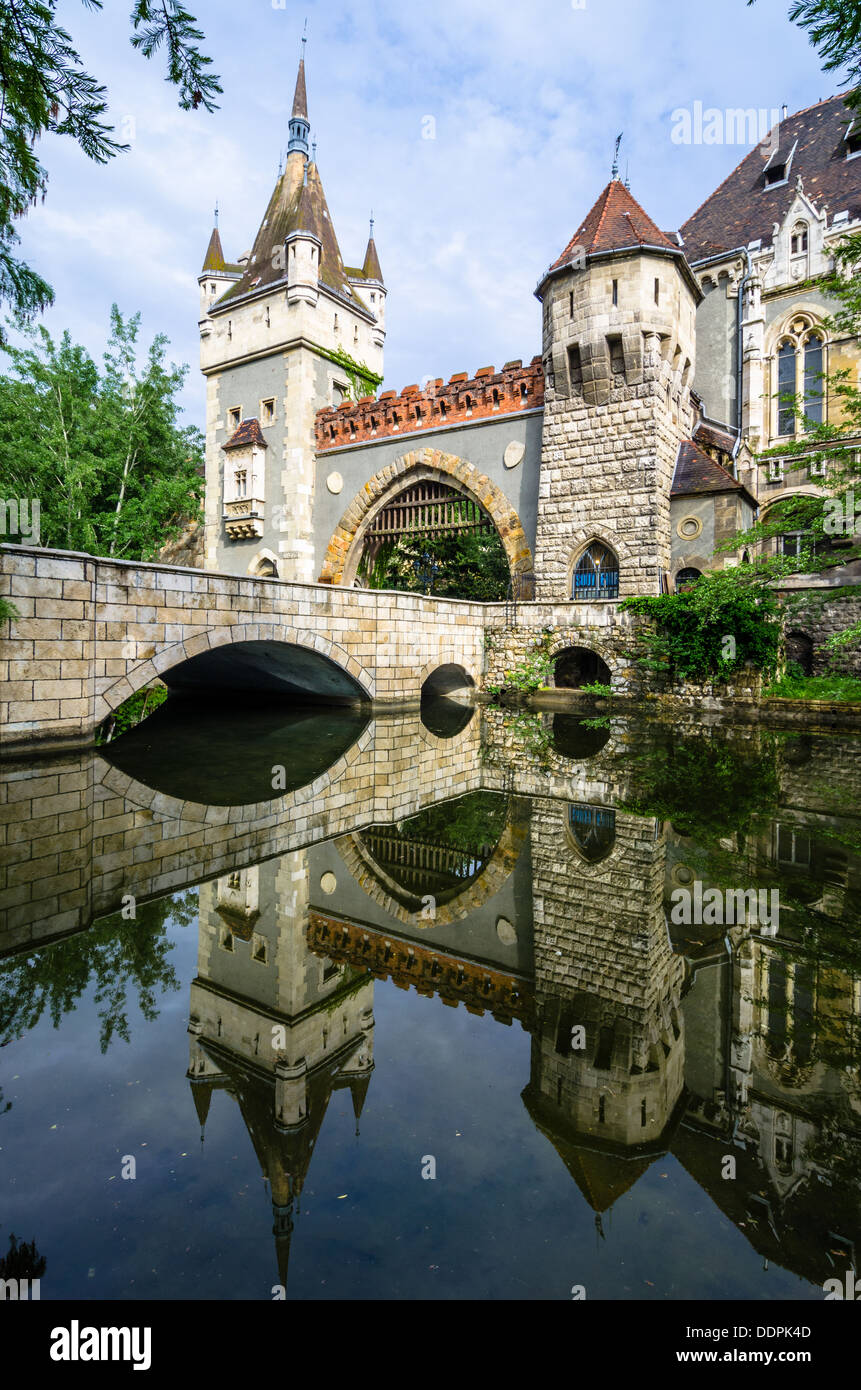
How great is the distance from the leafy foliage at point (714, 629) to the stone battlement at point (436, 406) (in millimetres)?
7212

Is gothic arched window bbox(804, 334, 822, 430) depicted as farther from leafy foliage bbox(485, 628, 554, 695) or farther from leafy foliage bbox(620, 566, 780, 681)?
leafy foliage bbox(485, 628, 554, 695)

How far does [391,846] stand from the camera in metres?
4.80

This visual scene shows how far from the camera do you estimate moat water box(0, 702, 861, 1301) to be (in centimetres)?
160

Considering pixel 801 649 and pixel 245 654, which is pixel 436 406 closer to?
pixel 245 654

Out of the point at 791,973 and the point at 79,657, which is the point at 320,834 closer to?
the point at 791,973

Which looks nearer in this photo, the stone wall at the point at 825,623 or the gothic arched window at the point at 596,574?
the gothic arched window at the point at 596,574

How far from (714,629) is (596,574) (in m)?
3.41

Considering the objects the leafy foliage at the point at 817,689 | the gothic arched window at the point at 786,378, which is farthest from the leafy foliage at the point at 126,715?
the gothic arched window at the point at 786,378

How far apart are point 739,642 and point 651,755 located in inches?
214

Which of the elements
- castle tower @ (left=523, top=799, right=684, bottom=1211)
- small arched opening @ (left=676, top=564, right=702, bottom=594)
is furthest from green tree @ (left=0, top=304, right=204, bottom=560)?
castle tower @ (left=523, top=799, right=684, bottom=1211)

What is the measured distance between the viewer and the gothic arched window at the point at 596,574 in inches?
596

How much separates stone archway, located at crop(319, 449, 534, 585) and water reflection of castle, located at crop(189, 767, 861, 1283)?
1340 cm

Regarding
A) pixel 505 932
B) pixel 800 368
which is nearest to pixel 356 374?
pixel 800 368

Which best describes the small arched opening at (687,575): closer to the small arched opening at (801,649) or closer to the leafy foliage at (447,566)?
the small arched opening at (801,649)
